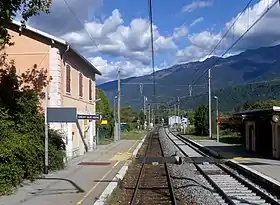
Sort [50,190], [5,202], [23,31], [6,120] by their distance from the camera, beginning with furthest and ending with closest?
1. [23,31]
2. [6,120]
3. [50,190]
4. [5,202]

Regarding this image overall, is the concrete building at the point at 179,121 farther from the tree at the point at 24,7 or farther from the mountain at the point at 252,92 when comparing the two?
the tree at the point at 24,7

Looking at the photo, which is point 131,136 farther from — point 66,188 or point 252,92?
point 66,188

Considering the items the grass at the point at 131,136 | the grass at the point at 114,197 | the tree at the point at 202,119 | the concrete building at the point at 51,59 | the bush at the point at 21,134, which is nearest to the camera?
the grass at the point at 114,197

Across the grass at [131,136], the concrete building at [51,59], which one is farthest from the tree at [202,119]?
the concrete building at [51,59]

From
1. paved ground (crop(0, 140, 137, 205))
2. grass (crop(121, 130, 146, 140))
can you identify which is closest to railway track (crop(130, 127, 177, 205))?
paved ground (crop(0, 140, 137, 205))

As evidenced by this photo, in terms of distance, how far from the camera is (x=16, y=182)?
1633cm

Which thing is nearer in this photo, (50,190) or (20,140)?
(50,190)

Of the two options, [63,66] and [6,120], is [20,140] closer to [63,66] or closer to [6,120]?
[6,120]

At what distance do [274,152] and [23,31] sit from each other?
1514cm

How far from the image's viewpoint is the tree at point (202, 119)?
75.3m

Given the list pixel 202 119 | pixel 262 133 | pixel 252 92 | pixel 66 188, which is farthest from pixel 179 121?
pixel 66 188

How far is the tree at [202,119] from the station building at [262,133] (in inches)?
1415

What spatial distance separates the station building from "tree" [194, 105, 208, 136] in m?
36.0

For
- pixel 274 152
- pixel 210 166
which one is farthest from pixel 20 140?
pixel 274 152
